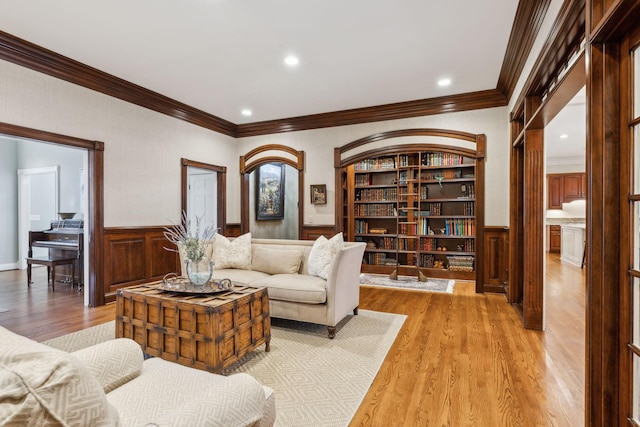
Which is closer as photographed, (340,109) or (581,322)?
(581,322)

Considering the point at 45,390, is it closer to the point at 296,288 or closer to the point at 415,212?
the point at 296,288

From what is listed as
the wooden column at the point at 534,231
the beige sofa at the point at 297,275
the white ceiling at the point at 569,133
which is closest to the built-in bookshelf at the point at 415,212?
the white ceiling at the point at 569,133

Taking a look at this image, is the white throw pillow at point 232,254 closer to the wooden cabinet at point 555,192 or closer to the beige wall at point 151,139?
the beige wall at point 151,139

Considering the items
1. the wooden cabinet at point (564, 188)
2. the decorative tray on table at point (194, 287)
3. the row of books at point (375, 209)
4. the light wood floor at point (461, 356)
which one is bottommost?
the light wood floor at point (461, 356)

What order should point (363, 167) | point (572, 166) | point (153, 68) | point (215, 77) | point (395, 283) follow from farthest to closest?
point (572, 166)
point (363, 167)
point (395, 283)
point (215, 77)
point (153, 68)

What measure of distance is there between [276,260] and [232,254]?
0.56 meters

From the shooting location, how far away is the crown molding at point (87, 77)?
11.3 feet

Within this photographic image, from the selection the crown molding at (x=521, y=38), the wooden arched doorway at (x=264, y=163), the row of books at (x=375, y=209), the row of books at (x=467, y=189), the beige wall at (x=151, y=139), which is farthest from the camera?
the row of books at (x=375, y=209)

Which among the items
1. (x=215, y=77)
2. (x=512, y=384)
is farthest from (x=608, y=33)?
(x=215, y=77)

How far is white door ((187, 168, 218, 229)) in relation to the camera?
6578 mm

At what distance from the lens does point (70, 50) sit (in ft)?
12.0

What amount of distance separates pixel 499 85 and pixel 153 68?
4495mm

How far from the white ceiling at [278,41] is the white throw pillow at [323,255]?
2053 mm

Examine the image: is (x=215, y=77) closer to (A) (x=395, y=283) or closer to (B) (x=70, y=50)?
(B) (x=70, y=50)
